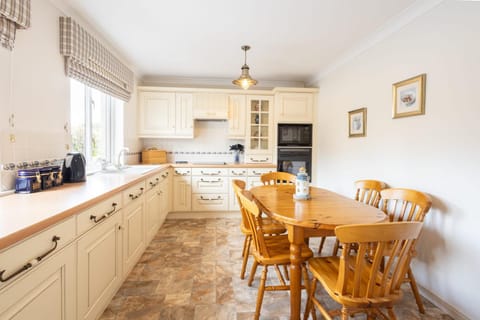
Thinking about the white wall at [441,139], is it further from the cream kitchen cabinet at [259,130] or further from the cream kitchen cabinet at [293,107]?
the cream kitchen cabinet at [259,130]

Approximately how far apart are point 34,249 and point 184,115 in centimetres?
332

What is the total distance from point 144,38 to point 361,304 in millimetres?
3093

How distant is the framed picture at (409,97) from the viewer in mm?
2006

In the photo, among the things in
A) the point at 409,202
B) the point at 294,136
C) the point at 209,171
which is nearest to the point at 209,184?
the point at 209,171

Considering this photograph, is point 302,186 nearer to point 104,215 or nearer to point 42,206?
point 104,215

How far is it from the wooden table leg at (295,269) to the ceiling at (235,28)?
1877 millimetres

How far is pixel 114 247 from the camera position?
179 centimetres

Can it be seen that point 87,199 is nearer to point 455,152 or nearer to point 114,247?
point 114,247

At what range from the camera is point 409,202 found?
6.68 ft

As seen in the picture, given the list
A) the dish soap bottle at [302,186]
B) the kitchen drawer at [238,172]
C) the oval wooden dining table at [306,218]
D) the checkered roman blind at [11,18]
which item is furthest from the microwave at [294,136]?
the checkered roman blind at [11,18]

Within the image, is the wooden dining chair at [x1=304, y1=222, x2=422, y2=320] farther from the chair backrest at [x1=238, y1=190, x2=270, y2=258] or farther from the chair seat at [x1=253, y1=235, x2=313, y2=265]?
the chair backrest at [x1=238, y1=190, x2=270, y2=258]

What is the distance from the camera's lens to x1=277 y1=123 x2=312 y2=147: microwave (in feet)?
13.5

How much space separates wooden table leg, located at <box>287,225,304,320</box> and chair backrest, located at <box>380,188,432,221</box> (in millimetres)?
951

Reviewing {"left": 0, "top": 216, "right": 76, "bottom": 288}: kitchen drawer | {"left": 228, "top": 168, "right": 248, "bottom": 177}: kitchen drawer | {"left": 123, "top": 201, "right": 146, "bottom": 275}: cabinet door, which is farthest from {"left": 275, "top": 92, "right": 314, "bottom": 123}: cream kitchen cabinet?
{"left": 0, "top": 216, "right": 76, "bottom": 288}: kitchen drawer
